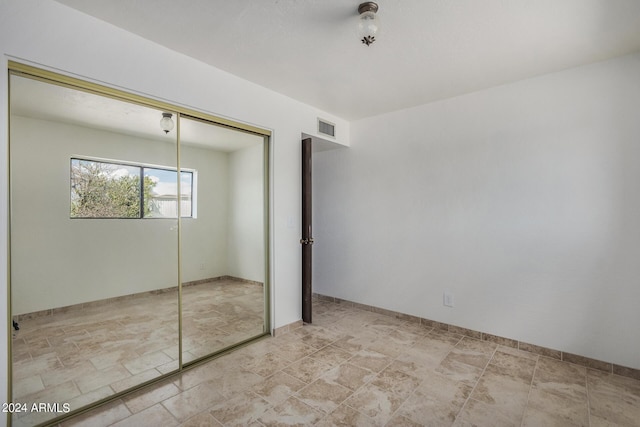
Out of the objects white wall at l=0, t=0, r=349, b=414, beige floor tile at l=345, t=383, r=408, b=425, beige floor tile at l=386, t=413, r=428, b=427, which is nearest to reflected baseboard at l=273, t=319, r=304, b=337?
white wall at l=0, t=0, r=349, b=414

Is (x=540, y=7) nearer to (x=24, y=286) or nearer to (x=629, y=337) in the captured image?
(x=629, y=337)

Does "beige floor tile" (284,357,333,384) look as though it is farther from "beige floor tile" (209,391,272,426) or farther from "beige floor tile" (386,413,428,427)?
"beige floor tile" (386,413,428,427)

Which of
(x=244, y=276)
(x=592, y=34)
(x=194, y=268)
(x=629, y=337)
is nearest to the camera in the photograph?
(x=592, y=34)

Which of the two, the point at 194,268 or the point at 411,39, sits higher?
the point at 411,39

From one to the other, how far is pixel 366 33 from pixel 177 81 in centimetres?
153

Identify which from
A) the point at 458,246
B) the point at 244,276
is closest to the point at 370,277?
the point at 458,246

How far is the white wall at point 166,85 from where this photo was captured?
173 centimetres

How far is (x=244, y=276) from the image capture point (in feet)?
10.4

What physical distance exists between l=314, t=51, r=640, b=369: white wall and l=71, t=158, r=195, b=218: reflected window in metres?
2.43

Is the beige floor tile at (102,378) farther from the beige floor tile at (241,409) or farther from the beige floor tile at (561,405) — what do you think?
the beige floor tile at (561,405)

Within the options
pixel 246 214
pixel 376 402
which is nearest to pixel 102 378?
pixel 246 214

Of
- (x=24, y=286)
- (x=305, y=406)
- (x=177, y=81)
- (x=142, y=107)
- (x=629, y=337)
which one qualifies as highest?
(x=177, y=81)

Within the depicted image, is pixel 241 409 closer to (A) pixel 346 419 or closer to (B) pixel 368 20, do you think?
(A) pixel 346 419

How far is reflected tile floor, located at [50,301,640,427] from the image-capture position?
6.40 ft
